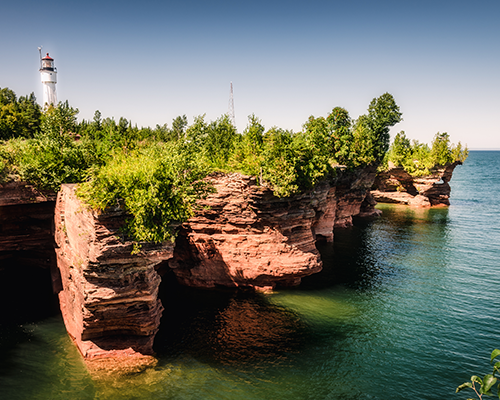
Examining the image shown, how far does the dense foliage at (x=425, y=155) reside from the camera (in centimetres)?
6488

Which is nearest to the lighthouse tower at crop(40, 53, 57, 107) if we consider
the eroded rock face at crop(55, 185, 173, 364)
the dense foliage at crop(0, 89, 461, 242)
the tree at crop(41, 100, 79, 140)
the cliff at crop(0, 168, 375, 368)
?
the dense foliage at crop(0, 89, 461, 242)

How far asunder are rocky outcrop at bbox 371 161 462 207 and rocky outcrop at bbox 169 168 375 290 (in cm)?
4635

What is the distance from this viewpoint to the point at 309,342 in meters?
22.6

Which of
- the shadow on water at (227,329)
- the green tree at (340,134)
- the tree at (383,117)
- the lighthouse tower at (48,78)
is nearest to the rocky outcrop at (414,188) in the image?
the tree at (383,117)

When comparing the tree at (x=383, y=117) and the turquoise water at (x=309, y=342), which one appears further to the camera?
the tree at (x=383, y=117)

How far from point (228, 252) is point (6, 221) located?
17.6 metres

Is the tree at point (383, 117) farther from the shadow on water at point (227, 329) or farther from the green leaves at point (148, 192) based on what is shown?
the green leaves at point (148, 192)

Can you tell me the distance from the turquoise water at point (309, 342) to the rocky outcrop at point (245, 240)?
1547mm

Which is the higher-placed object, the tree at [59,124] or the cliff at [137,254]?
the tree at [59,124]

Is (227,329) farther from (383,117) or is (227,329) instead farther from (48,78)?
(48,78)

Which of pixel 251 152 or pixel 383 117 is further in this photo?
pixel 383 117

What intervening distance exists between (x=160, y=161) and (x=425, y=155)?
6202 cm

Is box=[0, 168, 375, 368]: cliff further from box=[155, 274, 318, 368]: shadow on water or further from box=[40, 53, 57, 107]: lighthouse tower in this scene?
box=[40, 53, 57, 107]: lighthouse tower

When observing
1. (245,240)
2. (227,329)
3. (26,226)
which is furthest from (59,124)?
(227,329)
